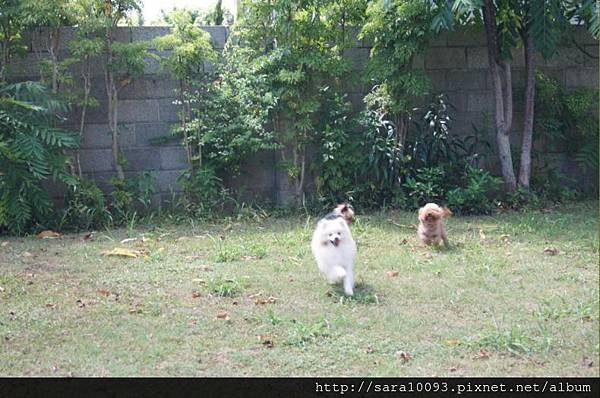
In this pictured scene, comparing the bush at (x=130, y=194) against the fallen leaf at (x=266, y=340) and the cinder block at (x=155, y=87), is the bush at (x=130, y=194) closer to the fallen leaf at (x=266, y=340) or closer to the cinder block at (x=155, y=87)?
the cinder block at (x=155, y=87)

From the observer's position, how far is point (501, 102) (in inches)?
341

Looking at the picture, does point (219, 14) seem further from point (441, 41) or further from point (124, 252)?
point (124, 252)

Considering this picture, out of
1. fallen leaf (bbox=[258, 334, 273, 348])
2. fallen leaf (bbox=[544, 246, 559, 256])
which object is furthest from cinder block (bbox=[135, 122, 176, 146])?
fallen leaf (bbox=[258, 334, 273, 348])

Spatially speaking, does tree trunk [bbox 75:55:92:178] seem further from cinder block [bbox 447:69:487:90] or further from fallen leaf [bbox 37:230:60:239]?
cinder block [bbox 447:69:487:90]

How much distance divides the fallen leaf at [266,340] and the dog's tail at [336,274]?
91 centimetres

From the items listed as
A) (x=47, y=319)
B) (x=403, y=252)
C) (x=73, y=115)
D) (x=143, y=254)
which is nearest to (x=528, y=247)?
(x=403, y=252)

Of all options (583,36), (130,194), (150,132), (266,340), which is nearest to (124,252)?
(130,194)

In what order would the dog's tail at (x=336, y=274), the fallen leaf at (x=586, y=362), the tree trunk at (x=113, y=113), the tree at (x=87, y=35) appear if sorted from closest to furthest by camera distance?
the fallen leaf at (x=586, y=362)
the dog's tail at (x=336, y=274)
the tree at (x=87, y=35)
the tree trunk at (x=113, y=113)

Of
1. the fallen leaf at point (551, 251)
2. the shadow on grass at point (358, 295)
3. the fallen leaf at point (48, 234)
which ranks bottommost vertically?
the fallen leaf at point (48, 234)

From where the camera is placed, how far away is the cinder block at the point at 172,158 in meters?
8.79

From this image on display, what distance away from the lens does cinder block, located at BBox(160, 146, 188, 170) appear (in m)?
8.79

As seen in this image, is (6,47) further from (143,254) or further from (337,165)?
(337,165)

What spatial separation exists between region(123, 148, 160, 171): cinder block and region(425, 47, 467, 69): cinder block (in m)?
3.29

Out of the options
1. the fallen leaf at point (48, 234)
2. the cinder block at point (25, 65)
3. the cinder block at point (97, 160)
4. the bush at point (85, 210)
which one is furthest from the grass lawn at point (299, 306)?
the cinder block at point (25, 65)
